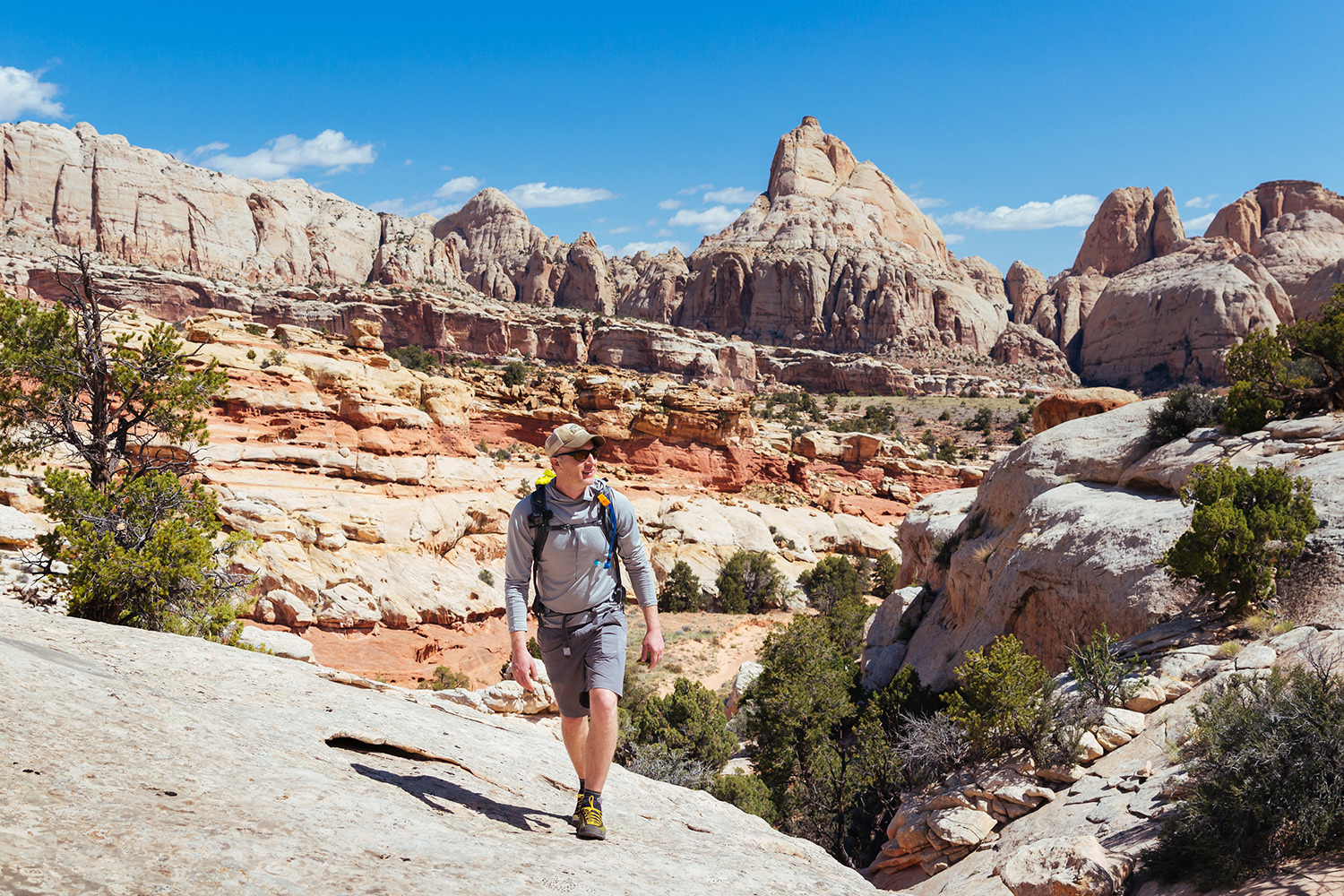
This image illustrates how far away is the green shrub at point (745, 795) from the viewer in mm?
11337

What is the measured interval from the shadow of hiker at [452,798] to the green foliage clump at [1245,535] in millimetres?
7708

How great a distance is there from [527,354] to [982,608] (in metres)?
80.9

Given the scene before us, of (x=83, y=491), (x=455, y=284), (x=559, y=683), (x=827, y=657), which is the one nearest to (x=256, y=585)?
(x=83, y=491)

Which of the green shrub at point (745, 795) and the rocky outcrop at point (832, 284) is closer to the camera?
the green shrub at point (745, 795)

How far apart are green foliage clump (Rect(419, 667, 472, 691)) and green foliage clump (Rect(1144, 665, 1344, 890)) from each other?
1495 cm

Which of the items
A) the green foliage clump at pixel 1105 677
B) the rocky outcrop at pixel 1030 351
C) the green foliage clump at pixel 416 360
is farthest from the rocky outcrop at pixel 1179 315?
the green foliage clump at pixel 1105 677

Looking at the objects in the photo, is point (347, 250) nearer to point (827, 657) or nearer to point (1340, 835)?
point (827, 657)

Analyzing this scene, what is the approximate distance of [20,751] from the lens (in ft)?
10.2

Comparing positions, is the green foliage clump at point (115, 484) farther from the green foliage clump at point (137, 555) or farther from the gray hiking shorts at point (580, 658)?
the gray hiking shorts at point (580, 658)

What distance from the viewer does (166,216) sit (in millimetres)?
93562

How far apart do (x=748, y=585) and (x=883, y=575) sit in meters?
7.24

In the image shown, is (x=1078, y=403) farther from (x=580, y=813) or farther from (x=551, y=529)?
(x=580, y=813)

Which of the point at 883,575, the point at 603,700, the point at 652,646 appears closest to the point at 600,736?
the point at 603,700

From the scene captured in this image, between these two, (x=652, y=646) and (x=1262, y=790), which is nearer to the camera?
(x=1262, y=790)
